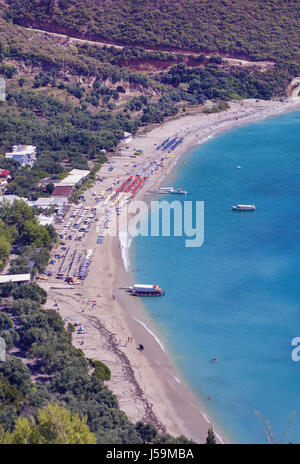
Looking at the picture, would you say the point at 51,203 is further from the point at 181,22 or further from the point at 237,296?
the point at 181,22

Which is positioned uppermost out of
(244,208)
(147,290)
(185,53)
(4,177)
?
(185,53)

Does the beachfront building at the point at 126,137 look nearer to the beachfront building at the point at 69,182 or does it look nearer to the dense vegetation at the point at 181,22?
the beachfront building at the point at 69,182

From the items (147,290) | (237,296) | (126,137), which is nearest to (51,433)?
(147,290)

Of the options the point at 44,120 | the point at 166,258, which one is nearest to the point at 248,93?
the point at 44,120

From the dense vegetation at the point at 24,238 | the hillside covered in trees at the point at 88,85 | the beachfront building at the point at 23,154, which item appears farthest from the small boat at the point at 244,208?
the beachfront building at the point at 23,154

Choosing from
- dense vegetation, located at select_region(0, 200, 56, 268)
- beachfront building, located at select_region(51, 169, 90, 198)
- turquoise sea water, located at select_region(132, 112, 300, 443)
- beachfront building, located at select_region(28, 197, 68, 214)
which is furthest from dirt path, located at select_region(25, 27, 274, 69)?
dense vegetation, located at select_region(0, 200, 56, 268)

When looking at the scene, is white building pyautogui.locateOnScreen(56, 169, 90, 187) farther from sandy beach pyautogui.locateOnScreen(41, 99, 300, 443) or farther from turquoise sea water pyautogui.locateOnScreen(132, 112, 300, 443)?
turquoise sea water pyautogui.locateOnScreen(132, 112, 300, 443)
